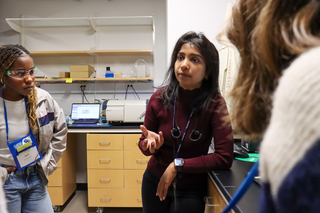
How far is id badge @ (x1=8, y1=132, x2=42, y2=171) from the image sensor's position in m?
1.21

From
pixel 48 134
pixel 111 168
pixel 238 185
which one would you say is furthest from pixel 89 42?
pixel 238 185

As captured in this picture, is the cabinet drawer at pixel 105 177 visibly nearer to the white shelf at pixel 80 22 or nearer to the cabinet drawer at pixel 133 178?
the cabinet drawer at pixel 133 178

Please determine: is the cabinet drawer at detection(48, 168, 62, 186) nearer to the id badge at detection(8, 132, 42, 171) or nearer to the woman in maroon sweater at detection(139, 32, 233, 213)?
the id badge at detection(8, 132, 42, 171)

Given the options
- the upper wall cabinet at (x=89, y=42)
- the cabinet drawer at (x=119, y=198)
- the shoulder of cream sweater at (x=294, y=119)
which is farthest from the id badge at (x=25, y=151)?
the upper wall cabinet at (x=89, y=42)

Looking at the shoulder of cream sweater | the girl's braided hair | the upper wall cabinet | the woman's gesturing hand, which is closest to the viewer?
the shoulder of cream sweater

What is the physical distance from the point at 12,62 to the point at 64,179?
5.73 ft

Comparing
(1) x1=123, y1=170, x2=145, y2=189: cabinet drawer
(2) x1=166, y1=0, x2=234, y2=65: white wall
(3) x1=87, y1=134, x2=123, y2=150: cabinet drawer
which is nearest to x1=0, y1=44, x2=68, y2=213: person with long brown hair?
(3) x1=87, y1=134, x2=123, y2=150: cabinet drawer

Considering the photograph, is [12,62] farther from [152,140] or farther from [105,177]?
[105,177]

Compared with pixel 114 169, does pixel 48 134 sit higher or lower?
higher

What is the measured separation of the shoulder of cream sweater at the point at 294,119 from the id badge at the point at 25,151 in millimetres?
1395

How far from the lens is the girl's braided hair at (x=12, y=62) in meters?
1.20

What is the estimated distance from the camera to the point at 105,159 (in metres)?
2.38

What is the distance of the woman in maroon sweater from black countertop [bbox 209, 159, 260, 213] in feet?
0.17

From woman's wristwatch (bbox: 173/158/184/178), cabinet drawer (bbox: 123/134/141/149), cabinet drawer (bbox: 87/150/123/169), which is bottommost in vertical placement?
cabinet drawer (bbox: 87/150/123/169)
